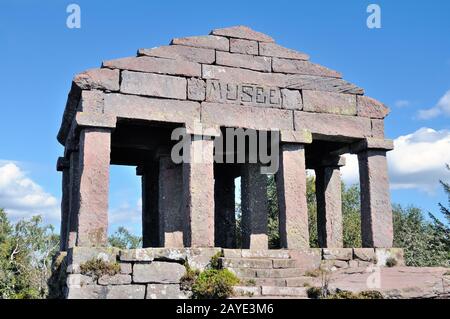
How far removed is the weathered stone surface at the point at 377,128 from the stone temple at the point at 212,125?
0.03m

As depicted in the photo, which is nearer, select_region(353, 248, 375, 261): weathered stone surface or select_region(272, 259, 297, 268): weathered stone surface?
select_region(272, 259, 297, 268): weathered stone surface

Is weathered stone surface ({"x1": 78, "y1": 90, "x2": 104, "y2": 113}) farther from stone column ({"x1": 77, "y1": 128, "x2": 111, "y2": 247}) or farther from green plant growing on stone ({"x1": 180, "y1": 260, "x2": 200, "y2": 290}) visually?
green plant growing on stone ({"x1": 180, "y1": 260, "x2": 200, "y2": 290})

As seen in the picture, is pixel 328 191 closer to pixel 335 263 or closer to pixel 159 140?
pixel 335 263

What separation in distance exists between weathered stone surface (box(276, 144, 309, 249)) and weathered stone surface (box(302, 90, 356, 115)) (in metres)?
1.10

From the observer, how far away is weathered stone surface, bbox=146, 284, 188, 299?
39.5 ft

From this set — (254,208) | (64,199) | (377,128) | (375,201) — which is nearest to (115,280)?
(254,208)

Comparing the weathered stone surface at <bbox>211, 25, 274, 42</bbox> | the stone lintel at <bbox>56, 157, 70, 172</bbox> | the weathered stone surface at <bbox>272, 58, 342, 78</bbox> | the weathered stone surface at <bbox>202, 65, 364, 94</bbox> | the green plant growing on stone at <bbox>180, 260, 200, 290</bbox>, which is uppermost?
the weathered stone surface at <bbox>211, 25, 274, 42</bbox>

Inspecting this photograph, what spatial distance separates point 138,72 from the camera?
13.6 meters

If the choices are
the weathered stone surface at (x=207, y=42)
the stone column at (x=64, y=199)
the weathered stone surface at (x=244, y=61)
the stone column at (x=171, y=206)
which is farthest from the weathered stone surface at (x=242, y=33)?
the stone column at (x=64, y=199)

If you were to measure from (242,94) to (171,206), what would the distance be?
3.53 m

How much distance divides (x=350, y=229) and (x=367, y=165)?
47.3 ft

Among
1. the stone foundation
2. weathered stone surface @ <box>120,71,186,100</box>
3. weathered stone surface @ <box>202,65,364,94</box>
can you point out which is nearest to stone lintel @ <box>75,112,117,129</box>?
weathered stone surface @ <box>120,71,186,100</box>

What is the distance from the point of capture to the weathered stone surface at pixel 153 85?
13.4 metres

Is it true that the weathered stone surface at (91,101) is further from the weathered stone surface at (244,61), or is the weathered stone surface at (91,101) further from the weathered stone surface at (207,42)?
the weathered stone surface at (244,61)
